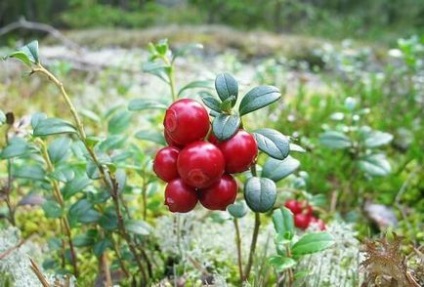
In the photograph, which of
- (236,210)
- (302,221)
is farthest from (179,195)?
(302,221)

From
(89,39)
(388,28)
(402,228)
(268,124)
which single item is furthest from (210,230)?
(388,28)

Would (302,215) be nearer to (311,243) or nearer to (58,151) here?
(311,243)

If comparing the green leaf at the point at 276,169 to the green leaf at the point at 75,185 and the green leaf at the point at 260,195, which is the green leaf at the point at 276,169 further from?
the green leaf at the point at 75,185

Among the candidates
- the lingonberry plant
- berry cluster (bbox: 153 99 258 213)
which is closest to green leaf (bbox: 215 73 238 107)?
the lingonberry plant

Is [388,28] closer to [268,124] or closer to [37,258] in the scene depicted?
[268,124]

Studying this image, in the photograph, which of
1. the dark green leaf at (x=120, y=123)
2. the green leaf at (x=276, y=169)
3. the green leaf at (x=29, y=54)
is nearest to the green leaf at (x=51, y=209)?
the dark green leaf at (x=120, y=123)

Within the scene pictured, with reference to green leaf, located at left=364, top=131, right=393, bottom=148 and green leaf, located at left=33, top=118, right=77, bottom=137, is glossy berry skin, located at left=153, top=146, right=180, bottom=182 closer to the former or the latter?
green leaf, located at left=33, top=118, right=77, bottom=137

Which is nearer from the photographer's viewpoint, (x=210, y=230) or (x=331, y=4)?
(x=210, y=230)
